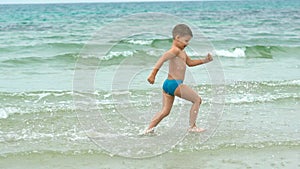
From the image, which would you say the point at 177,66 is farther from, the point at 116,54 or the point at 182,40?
the point at 116,54

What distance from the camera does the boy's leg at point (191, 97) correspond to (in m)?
6.57

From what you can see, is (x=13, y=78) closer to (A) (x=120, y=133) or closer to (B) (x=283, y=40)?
(A) (x=120, y=133)

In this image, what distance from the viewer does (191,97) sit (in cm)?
671

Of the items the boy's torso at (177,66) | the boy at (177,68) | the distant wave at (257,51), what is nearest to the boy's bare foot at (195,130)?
the boy at (177,68)

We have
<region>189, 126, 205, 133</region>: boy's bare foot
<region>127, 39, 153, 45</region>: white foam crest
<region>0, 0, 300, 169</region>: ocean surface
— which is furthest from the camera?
<region>127, 39, 153, 45</region>: white foam crest

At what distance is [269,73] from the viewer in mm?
12992

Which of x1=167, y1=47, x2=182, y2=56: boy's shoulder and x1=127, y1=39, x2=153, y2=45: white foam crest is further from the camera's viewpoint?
x1=127, y1=39, x2=153, y2=45: white foam crest

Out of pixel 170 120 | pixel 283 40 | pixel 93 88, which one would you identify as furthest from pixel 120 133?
pixel 283 40

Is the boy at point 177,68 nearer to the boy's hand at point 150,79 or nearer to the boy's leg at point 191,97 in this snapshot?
the boy's leg at point 191,97

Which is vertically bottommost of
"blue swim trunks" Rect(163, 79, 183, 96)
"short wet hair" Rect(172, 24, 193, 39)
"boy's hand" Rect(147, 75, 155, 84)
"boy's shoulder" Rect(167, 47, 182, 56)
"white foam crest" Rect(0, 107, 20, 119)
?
"white foam crest" Rect(0, 107, 20, 119)

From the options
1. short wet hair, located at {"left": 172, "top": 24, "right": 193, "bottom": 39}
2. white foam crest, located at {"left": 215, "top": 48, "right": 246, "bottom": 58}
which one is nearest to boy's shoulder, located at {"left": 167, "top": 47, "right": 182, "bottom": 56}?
short wet hair, located at {"left": 172, "top": 24, "right": 193, "bottom": 39}

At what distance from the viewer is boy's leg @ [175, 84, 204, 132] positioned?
21.6ft

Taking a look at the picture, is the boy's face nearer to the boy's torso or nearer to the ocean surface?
the boy's torso

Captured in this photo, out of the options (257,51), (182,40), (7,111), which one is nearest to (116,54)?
(257,51)
